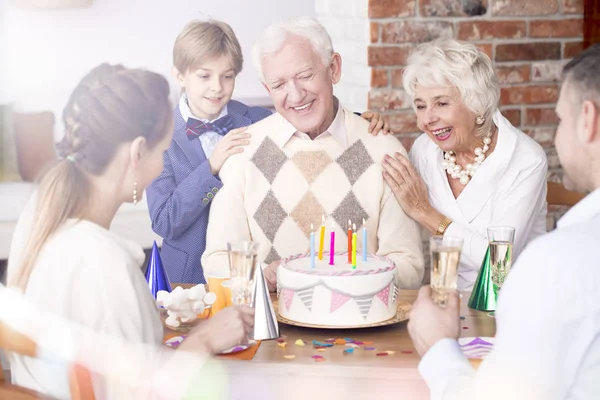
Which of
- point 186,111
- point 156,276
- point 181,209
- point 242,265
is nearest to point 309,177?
point 181,209

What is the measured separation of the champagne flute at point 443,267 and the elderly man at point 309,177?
72cm

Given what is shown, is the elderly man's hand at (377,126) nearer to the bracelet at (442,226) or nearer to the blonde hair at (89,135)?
the bracelet at (442,226)

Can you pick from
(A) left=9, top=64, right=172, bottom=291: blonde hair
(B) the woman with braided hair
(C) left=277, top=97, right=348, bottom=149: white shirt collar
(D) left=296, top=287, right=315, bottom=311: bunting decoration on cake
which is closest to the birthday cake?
(D) left=296, top=287, right=315, bottom=311: bunting decoration on cake

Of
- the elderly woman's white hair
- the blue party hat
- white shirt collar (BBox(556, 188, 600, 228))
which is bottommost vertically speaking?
the blue party hat

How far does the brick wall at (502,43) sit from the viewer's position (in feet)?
9.40

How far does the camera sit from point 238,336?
1.45 m

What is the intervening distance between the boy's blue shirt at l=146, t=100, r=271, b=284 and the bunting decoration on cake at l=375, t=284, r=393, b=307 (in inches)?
31.0

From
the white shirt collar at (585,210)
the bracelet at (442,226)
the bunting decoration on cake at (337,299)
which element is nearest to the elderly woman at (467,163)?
the bracelet at (442,226)

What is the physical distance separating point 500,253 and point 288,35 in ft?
2.64

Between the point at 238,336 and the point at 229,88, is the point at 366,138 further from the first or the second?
the point at 238,336

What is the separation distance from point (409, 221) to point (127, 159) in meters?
1.06

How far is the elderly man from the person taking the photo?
2.20 metres

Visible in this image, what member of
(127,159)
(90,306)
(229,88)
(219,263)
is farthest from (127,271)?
(229,88)

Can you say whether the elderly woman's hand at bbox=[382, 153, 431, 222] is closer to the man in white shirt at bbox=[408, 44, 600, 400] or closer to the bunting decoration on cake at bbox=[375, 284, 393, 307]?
the bunting decoration on cake at bbox=[375, 284, 393, 307]
